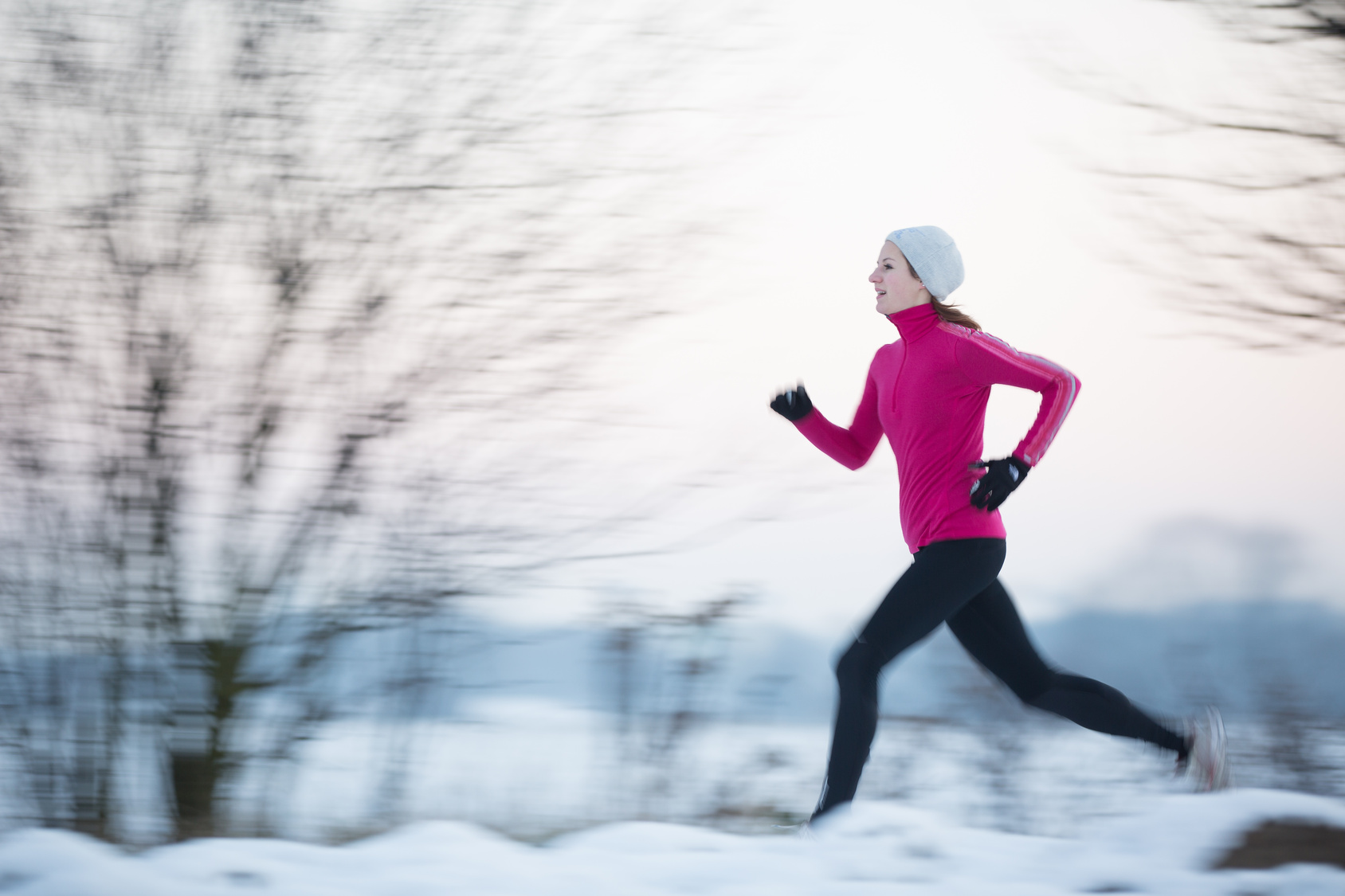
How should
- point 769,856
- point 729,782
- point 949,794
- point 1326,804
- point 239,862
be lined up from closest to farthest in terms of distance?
point 239,862 → point 769,856 → point 1326,804 → point 729,782 → point 949,794

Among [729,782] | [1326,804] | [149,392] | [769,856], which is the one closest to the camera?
[769,856]

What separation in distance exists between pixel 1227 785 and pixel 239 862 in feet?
7.80

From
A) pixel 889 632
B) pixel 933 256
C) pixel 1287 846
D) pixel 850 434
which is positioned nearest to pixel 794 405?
pixel 850 434

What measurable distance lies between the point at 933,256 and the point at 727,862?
1.51 meters

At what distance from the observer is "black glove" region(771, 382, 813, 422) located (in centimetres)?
276

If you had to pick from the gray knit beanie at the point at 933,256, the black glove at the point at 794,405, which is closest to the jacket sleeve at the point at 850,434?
the black glove at the point at 794,405

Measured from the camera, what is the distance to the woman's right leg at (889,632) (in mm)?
2381

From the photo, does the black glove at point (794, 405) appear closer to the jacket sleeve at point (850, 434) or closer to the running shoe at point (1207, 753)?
the jacket sleeve at point (850, 434)

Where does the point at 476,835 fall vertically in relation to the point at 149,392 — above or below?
below

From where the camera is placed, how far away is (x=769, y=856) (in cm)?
222

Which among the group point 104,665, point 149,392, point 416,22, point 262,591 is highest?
point 416,22

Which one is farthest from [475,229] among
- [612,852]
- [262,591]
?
[612,852]

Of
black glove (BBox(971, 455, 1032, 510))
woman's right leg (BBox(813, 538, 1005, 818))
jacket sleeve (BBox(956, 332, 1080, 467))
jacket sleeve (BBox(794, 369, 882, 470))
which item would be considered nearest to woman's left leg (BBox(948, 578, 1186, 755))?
woman's right leg (BBox(813, 538, 1005, 818))

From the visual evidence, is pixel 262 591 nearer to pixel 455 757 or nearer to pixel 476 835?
pixel 455 757
